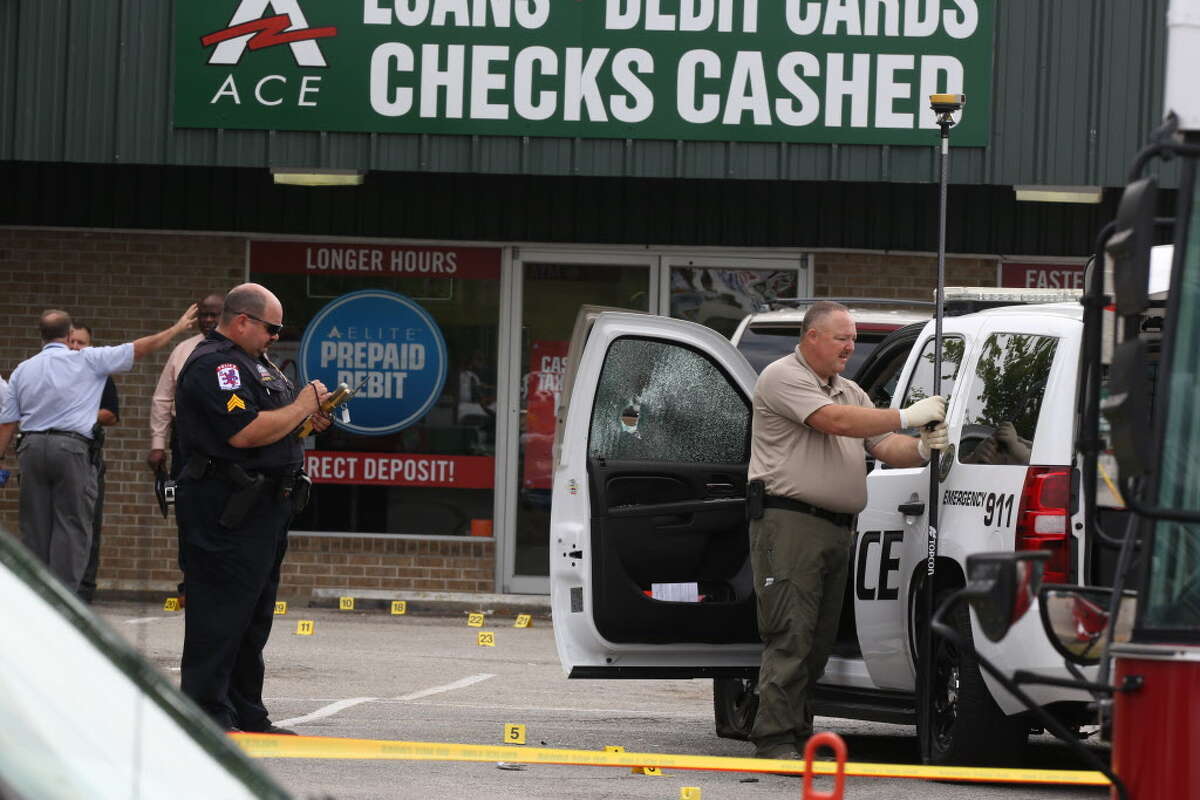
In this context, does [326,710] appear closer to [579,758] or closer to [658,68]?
[579,758]

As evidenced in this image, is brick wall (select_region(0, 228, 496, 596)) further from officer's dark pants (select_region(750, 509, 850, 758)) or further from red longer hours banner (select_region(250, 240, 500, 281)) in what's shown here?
officer's dark pants (select_region(750, 509, 850, 758))

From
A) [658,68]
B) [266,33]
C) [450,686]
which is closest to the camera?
[450,686]

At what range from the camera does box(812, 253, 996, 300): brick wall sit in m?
16.5

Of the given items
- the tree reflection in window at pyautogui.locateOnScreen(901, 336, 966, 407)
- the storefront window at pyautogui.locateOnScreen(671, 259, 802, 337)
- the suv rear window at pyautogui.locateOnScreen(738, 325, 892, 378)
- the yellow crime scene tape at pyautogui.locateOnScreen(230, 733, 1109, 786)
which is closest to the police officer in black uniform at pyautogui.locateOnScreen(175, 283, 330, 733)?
the yellow crime scene tape at pyautogui.locateOnScreen(230, 733, 1109, 786)

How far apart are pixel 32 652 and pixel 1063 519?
5.32 meters

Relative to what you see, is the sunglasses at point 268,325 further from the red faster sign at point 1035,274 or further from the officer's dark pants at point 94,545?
the red faster sign at point 1035,274

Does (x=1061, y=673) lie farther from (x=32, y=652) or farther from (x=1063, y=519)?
(x=32, y=652)

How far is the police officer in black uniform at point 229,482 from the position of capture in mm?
8219

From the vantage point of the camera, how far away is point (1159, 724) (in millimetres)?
4281

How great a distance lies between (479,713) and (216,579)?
262 centimetres

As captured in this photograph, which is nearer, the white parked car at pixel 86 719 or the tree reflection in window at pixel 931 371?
the white parked car at pixel 86 719

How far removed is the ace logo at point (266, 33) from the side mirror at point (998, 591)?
11.6 m

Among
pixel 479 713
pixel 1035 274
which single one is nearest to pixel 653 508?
pixel 479 713

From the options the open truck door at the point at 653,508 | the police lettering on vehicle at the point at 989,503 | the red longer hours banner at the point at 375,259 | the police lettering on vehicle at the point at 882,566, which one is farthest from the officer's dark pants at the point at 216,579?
the red longer hours banner at the point at 375,259
